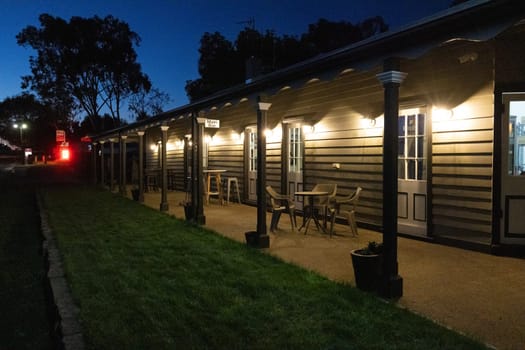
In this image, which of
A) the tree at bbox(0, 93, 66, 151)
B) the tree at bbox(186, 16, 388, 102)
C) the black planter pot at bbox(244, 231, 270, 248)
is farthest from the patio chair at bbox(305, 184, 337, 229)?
the tree at bbox(0, 93, 66, 151)

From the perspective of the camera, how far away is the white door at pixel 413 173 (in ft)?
23.1

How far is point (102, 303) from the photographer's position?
4312 mm

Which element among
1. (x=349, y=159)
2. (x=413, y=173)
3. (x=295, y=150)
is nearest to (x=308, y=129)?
(x=295, y=150)

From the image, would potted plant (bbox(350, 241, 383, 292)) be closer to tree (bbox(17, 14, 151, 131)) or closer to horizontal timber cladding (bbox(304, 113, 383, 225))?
horizontal timber cladding (bbox(304, 113, 383, 225))

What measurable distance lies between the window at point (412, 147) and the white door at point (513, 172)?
127cm

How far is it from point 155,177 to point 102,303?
14141mm

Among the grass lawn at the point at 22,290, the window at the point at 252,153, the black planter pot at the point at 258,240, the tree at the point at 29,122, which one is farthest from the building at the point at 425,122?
the tree at the point at 29,122

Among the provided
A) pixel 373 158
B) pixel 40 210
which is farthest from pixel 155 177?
pixel 373 158

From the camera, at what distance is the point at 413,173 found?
7289 mm

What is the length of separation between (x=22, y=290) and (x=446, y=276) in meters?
4.61

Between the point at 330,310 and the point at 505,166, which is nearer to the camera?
the point at 330,310

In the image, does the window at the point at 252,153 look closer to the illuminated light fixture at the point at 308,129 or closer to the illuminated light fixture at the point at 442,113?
the illuminated light fixture at the point at 308,129

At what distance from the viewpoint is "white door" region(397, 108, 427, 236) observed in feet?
23.1

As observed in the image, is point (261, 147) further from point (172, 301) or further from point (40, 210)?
point (40, 210)
